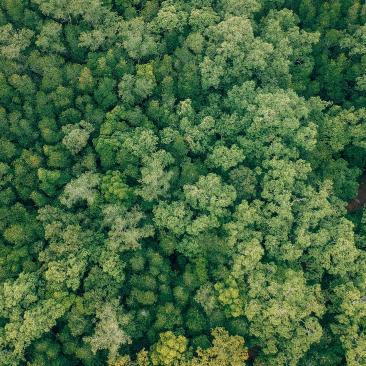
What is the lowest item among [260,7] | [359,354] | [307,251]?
[359,354]

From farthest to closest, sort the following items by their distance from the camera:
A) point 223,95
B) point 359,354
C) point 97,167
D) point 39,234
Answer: point 223,95 < point 97,167 < point 39,234 < point 359,354

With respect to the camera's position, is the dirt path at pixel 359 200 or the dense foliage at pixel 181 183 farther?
the dirt path at pixel 359 200

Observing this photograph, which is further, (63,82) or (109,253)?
(63,82)

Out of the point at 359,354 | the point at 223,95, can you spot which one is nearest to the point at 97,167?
the point at 223,95

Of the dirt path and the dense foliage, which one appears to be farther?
the dirt path

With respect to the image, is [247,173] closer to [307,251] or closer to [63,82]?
[307,251]
